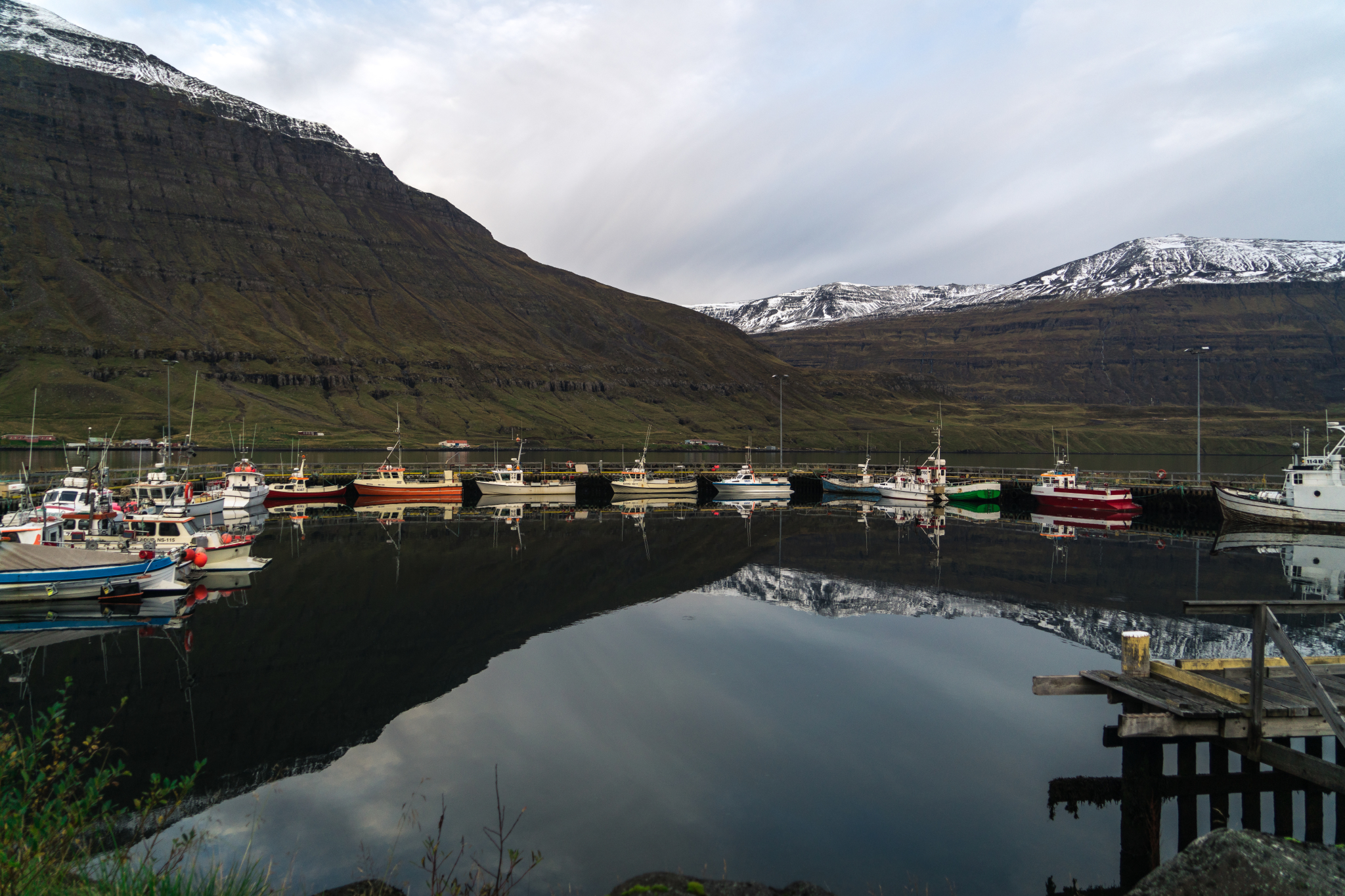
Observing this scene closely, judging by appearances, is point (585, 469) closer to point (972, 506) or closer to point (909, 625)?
point (972, 506)

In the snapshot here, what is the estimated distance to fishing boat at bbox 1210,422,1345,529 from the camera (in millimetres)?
50594

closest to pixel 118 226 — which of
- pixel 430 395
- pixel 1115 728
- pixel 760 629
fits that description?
pixel 430 395

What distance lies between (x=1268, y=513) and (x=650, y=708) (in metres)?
55.5

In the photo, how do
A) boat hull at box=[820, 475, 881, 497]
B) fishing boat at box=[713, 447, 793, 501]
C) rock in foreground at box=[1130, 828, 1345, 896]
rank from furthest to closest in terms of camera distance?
boat hull at box=[820, 475, 881, 497]
fishing boat at box=[713, 447, 793, 501]
rock in foreground at box=[1130, 828, 1345, 896]

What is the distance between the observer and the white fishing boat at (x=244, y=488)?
55.3 m

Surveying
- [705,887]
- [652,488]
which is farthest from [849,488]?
[705,887]

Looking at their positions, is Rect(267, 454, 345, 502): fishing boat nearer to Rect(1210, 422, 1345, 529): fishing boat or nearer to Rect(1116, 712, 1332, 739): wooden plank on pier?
Rect(1116, 712, 1332, 739): wooden plank on pier

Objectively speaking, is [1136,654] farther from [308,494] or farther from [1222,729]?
[308,494]

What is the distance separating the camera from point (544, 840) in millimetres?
11711

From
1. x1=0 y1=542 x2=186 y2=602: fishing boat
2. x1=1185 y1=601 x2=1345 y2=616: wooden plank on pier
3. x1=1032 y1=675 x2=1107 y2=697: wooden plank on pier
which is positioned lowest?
x1=0 y1=542 x2=186 y2=602: fishing boat

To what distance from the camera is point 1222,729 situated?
33.3 ft

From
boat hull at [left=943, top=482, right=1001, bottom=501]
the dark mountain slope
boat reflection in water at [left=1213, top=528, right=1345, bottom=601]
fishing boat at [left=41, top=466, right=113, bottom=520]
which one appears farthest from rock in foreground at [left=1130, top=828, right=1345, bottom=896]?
the dark mountain slope

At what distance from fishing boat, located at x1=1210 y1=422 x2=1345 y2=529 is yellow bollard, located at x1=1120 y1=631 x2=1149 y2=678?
4964 cm

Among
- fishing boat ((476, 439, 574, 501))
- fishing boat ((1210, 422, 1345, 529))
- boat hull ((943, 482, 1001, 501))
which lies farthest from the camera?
fishing boat ((476, 439, 574, 501))
